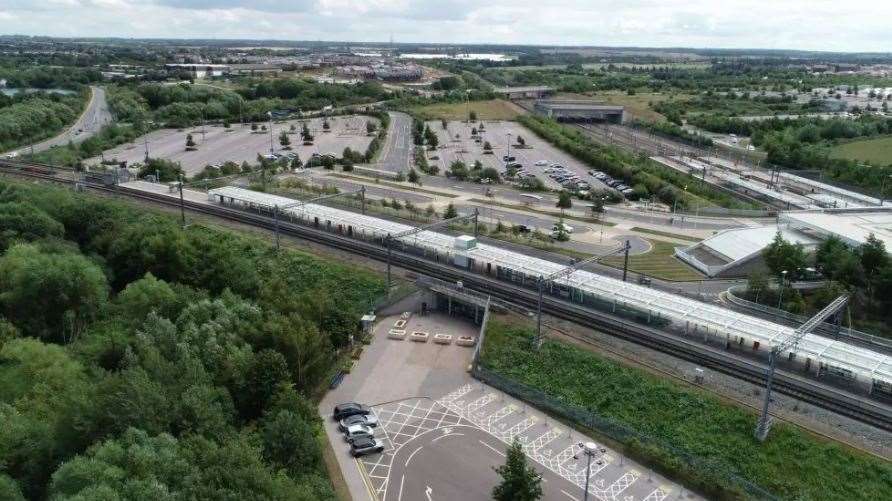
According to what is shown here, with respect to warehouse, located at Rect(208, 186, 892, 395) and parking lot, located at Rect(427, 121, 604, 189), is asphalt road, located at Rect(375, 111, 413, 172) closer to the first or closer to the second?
parking lot, located at Rect(427, 121, 604, 189)

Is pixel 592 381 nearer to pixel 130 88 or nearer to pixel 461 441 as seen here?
pixel 461 441

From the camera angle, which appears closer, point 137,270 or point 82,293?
point 82,293

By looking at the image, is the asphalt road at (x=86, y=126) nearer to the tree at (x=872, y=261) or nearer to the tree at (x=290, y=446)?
the tree at (x=290, y=446)

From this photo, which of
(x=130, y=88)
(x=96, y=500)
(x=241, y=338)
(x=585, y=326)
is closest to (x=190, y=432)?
(x=96, y=500)

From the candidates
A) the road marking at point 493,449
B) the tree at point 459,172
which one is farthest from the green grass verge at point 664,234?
the road marking at point 493,449

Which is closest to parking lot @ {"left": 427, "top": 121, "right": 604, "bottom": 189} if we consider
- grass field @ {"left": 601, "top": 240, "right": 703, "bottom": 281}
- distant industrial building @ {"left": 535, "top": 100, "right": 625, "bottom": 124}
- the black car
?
distant industrial building @ {"left": 535, "top": 100, "right": 625, "bottom": 124}

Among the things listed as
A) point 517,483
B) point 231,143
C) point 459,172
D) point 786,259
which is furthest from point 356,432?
point 231,143
